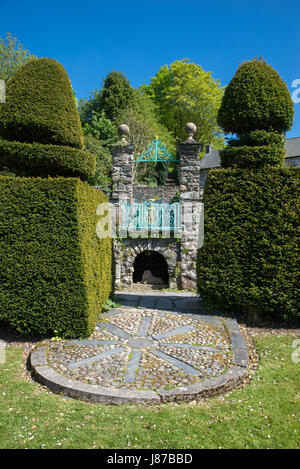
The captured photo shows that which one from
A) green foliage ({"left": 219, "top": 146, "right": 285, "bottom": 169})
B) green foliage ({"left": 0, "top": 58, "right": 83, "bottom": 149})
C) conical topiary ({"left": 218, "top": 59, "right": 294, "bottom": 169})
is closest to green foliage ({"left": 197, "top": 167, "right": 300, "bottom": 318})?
green foliage ({"left": 219, "top": 146, "right": 285, "bottom": 169})

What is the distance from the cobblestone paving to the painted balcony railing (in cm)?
346

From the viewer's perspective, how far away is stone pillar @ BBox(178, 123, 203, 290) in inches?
336

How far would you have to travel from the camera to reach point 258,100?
17.7 feet

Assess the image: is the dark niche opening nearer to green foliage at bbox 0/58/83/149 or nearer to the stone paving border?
green foliage at bbox 0/58/83/149

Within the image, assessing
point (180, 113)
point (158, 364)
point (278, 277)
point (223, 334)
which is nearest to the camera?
point (158, 364)

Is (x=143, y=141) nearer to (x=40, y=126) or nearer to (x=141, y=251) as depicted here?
(x=141, y=251)

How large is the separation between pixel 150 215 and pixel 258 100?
447 cm

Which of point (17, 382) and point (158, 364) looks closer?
point (17, 382)

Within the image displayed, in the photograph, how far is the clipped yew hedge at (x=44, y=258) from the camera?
442cm

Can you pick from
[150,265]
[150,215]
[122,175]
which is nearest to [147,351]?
[150,215]

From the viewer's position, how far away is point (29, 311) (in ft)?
14.5
